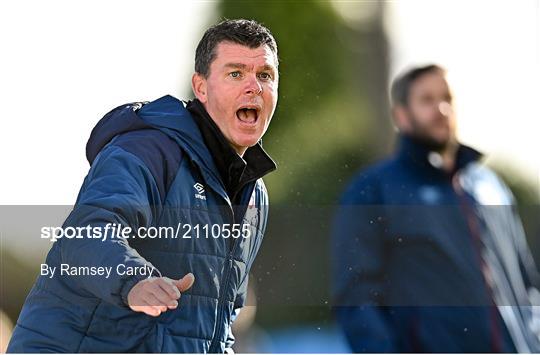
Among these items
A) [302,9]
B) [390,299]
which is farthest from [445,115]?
[302,9]

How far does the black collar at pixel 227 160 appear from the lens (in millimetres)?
2801

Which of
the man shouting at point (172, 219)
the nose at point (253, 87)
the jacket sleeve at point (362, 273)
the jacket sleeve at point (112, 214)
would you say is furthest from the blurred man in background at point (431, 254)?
the jacket sleeve at point (112, 214)

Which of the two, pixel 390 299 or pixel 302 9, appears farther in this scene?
pixel 302 9

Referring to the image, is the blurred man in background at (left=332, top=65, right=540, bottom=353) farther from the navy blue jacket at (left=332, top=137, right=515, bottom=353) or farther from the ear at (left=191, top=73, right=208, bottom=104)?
the ear at (left=191, top=73, right=208, bottom=104)

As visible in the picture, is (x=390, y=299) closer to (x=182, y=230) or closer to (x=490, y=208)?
(x=490, y=208)

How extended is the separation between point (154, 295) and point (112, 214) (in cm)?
25

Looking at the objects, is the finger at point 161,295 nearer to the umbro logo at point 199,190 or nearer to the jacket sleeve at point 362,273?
the umbro logo at point 199,190

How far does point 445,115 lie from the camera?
10.5 feet

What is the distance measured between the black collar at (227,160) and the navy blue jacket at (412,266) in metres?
0.35

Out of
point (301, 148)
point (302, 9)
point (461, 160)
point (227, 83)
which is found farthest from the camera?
point (302, 9)

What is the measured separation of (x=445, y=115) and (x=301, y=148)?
2.61 ft

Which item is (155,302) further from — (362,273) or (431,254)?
(431,254)

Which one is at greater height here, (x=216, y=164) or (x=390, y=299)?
(x=216, y=164)

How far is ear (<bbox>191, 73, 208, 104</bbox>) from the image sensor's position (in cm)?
296
